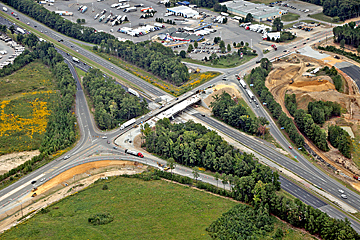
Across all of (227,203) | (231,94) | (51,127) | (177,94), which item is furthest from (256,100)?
(51,127)

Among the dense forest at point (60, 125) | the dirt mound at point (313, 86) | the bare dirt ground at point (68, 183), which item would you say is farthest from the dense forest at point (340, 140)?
the dense forest at point (60, 125)

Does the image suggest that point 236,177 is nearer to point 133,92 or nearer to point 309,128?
point 309,128

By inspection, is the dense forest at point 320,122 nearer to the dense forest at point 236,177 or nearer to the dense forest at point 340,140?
the dense forest at point 340,140

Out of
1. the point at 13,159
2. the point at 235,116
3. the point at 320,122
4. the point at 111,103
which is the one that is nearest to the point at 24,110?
the point at 13,159

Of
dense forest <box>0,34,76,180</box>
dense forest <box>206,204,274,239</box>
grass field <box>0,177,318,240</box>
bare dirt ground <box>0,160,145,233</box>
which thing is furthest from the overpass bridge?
dense forest <box>206,204,274,239</box>

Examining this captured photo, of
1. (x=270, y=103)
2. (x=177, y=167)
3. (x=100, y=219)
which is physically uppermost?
(x=270, y=103)

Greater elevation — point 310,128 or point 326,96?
point 326,96
